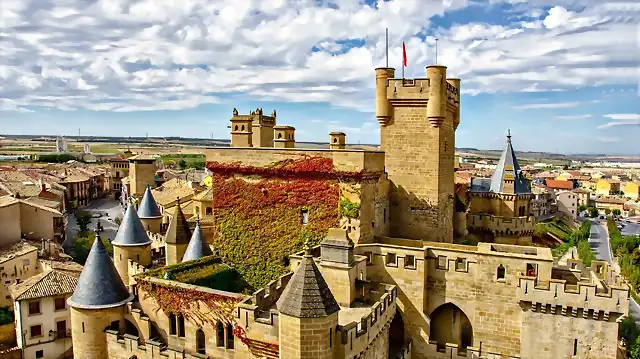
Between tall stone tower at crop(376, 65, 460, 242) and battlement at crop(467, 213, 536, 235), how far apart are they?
6.58 m

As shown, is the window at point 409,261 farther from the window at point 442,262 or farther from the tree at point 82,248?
the tree at point 82,248

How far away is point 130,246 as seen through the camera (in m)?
29.6

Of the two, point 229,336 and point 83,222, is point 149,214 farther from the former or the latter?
point 83,222

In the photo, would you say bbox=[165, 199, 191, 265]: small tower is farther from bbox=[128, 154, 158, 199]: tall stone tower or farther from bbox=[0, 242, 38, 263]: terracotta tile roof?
bbox=[128, 154, 158, 199]: tall stone tower

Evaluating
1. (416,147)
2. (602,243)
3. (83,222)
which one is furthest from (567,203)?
(416,147)

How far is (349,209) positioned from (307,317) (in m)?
9.54

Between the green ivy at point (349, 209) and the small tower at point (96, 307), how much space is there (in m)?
10.5

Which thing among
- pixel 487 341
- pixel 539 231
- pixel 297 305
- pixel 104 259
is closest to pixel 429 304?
pixel 487 341

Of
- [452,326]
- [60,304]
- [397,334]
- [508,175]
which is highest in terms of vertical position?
[508,175]

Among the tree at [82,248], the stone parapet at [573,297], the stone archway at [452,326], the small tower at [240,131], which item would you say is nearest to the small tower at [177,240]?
the small tower at [240,131]

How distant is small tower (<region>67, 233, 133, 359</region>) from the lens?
22359mm

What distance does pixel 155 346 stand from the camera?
2103cm

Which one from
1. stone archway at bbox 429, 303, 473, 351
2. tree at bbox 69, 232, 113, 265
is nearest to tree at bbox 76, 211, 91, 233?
tree at bbox 69, 232, 113, 265

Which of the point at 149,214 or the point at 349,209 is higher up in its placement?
the point at 349,209
